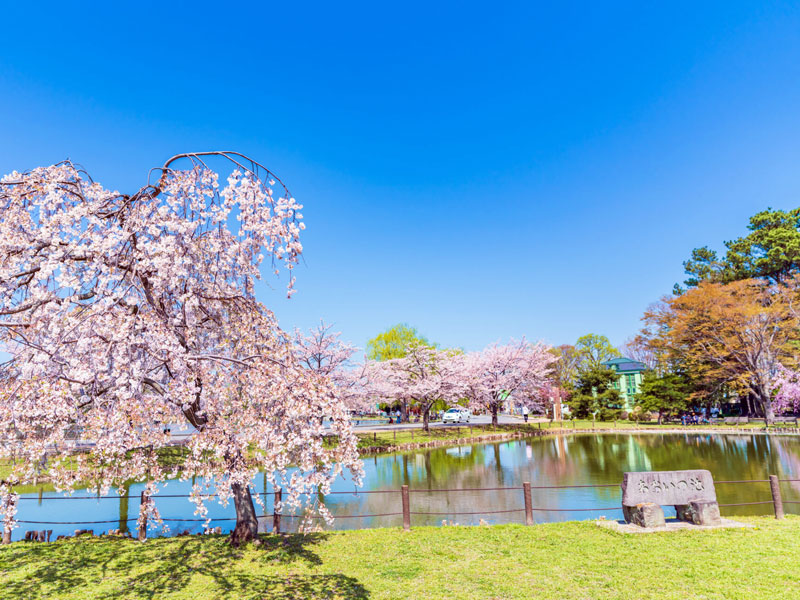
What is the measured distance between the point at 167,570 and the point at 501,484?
40.5 feet

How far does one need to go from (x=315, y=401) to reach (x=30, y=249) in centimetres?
407

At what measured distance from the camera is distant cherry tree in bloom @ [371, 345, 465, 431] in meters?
36.6

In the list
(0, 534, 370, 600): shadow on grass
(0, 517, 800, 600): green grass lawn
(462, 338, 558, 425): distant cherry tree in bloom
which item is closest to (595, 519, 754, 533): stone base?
(0, 517, 800, 600): green grass lawn

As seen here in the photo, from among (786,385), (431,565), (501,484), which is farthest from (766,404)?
(431,565)

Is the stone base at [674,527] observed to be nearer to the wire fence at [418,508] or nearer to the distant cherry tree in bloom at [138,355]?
the wire fence at [418,508]

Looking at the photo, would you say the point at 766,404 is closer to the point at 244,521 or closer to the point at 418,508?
the point at 418,508

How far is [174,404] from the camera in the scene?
21.5 ft

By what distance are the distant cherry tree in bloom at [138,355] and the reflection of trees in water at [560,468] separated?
22.6 ft

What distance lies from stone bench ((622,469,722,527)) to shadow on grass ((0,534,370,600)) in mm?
5889

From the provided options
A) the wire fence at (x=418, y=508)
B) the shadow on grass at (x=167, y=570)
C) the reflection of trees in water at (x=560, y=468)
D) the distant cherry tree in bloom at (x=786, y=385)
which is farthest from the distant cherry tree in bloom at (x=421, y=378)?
the shadow on grass at (x=167, y=570)

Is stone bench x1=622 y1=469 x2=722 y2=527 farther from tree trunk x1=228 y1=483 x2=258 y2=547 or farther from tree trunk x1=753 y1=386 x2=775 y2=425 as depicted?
tree trunk x1=753 y1=386 x2=775 y2=425

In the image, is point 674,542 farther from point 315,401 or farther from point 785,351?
point 785,351

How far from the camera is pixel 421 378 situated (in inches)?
1505

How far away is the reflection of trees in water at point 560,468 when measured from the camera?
13.8m
